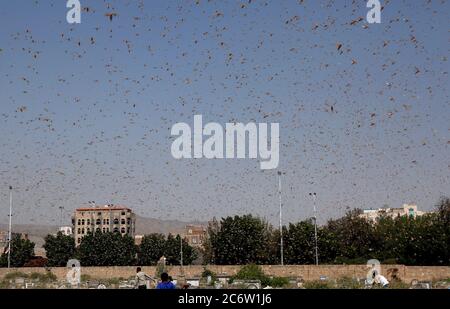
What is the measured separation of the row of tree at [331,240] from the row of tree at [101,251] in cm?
1390

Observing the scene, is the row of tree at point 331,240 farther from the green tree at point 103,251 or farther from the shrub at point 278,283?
the shrub at point 278,283

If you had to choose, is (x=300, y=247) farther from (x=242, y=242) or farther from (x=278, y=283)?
(x=278, y=283)

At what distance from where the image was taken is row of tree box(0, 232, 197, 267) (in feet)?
331

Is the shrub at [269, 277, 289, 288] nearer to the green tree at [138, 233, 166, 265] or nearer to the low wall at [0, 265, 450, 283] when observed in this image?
the low wall at [0, 265, 450, 283]

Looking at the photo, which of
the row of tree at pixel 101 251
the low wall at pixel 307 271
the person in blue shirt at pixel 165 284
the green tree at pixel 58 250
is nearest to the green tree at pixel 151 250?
the row of tree at pixel 101 251

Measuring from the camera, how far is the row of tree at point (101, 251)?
10081 centimetres

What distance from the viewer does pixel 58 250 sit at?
102m

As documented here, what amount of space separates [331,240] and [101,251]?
4030 centimetres

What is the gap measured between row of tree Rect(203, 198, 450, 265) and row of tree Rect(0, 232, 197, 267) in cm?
1390

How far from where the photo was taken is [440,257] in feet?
216

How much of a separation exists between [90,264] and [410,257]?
5383 cm

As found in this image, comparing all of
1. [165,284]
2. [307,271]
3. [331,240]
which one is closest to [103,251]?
[331,240]

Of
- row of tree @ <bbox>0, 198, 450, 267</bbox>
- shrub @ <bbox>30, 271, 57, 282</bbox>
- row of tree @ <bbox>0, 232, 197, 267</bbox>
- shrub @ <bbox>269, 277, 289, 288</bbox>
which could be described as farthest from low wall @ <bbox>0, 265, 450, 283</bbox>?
row of tree @ <bbox>0, 232, 197, 267</bbox>
